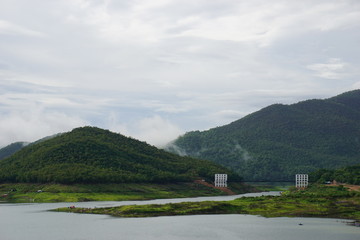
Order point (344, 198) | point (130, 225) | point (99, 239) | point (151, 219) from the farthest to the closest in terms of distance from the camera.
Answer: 1. point (344, 198)
2. point (151, 219)
3. point (130, 225)
4. point (99, 239)

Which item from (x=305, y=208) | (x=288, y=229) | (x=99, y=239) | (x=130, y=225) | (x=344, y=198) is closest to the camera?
(x=99, y=239)

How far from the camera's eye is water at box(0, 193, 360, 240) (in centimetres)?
13425

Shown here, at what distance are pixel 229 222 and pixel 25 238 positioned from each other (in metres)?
61.1

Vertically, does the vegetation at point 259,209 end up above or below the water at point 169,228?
above

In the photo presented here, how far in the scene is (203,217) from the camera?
173 m

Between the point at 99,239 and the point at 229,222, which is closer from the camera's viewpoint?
the point at 99,239

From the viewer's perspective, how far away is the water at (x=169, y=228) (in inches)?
5285

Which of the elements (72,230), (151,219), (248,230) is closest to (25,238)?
(72,230)

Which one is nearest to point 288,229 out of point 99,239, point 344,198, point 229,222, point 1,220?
point 229,222

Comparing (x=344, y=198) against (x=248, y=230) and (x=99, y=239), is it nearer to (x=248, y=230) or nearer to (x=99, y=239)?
(x=248, y=230)

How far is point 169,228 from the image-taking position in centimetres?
14800

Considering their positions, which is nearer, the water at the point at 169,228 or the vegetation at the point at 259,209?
the water at the point at 169,228

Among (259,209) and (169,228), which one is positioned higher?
(259,209)

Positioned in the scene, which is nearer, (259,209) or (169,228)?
(169,228)
